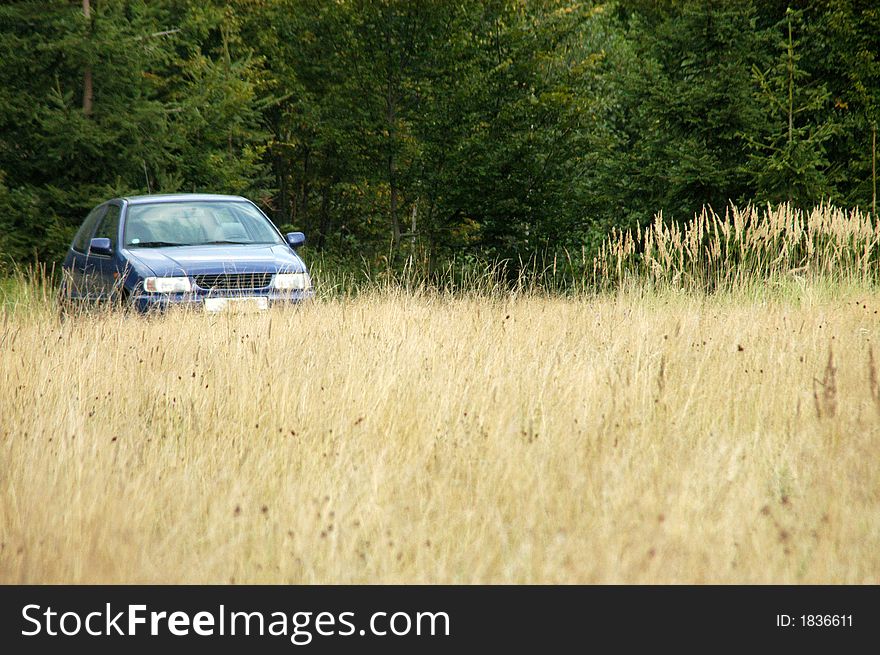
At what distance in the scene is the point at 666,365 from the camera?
5.77 m

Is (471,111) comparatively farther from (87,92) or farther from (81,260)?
(81,260)

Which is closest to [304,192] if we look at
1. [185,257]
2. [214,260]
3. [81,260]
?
[81,260]

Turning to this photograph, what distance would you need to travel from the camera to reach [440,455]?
14.9ft

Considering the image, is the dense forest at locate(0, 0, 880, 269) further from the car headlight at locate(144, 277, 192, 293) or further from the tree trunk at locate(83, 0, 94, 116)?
the car headlight at locate(144, 277, 192, 293)

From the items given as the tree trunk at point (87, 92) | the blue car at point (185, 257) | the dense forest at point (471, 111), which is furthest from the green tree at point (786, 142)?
the tree trunk at point (87, 92)

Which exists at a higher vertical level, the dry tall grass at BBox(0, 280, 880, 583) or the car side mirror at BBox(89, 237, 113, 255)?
the car side mirror at BBox(89, 237, 113, 255)

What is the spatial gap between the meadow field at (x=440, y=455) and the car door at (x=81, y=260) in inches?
115

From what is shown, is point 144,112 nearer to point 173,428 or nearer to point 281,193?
point 281,193

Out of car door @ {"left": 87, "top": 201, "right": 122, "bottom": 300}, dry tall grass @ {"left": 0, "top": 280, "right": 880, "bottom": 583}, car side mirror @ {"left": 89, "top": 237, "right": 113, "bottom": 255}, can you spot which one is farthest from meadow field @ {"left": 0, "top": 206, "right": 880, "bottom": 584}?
car side mirror @ {"left": 89, "top": 237, "right": 113, "bottom": 255}

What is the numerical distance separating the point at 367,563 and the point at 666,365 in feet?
9.48

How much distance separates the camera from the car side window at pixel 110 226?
1012 cm

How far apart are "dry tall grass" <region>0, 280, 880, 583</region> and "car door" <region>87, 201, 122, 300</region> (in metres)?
2.06

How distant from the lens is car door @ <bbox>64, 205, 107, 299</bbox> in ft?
34.0

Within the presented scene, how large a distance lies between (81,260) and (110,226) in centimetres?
56
